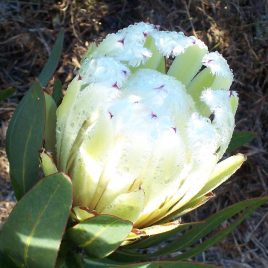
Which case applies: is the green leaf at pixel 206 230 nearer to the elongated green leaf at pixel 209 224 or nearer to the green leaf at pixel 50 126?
the elongated green leaf at pixel 209 224

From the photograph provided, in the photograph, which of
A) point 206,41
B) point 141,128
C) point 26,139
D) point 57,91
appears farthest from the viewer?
point 206,41

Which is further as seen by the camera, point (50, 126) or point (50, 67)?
point (50, 67)

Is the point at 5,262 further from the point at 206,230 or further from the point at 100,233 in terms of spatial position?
the point at 206,230

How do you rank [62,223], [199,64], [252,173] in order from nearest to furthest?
[62,223]
[199,64]
[252,173]

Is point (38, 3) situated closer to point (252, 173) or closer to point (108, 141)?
point (252, 173)

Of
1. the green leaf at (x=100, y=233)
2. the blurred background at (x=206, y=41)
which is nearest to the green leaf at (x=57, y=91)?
the green leaf at (x=100, y=233)

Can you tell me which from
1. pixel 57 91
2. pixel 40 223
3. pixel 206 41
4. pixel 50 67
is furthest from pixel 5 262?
pixel 206 41

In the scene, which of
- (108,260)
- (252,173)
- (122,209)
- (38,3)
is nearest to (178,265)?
(122,209)

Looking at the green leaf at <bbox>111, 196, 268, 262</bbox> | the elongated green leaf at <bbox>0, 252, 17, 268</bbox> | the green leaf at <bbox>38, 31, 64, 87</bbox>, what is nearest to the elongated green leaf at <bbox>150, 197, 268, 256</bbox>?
the green leaf at <bbox>111, 196, 268, 262</bbox>
